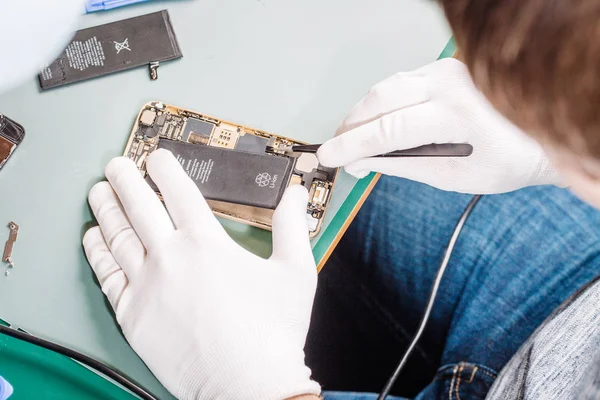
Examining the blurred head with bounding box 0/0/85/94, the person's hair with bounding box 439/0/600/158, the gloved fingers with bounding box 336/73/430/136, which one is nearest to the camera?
the person's hair with bounding box 439/0/600/158

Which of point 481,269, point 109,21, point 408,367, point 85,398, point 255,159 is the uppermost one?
point 109,21

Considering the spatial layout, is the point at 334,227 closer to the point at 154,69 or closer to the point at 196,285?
the point at 196,285

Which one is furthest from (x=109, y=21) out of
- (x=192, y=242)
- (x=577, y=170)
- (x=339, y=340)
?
(x=339, y=340)

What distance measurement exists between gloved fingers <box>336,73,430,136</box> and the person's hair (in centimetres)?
34

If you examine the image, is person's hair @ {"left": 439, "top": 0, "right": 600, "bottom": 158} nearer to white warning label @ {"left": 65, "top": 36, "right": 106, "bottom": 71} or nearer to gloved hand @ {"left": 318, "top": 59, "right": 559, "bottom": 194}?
gloved hand @ {"left": 318, "top": 59, "right": 559, "bottom": 194}

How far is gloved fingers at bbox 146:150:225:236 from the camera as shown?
650 mm

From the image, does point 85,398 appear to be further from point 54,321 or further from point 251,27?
point 251,27

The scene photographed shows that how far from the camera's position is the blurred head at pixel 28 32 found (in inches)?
17.8

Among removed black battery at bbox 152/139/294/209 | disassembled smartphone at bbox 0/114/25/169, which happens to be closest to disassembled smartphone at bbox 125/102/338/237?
removed black battery at bbox 152/139/294/209

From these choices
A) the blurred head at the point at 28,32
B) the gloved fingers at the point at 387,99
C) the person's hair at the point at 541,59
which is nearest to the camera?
the person's hair at the point at 541,59

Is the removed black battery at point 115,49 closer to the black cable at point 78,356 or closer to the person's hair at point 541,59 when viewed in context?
the black cable at point 78,356

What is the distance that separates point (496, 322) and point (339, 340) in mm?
376

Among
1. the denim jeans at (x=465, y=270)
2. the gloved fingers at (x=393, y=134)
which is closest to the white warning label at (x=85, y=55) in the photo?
the gloved fingers at (x=393, y=134)

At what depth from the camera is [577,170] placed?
15.3 inches
